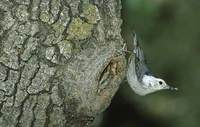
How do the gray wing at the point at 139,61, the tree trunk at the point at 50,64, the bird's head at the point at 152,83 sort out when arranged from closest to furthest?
1. the tree trunk at the point at 50,64
2. the gray wing at the point at 139,61
3. the bird's head at the point at 152,83

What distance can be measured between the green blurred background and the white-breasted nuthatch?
0.71 meters

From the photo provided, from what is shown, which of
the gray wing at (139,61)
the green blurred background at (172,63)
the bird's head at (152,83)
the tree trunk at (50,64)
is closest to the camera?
the tree trunk at (50,64)

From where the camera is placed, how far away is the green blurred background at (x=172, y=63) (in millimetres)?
4777

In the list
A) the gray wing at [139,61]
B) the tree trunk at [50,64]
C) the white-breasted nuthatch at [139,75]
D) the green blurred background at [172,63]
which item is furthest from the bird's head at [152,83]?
the tree trunk at [50,64]

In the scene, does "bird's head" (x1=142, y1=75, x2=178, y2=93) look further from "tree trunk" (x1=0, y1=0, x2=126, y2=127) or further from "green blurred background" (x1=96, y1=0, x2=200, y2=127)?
"tree trunk" (x1=0, y1=0, x2=126, y2=127)

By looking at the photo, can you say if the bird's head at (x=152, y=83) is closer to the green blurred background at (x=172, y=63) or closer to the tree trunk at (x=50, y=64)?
the green blurred background at (x=172, y=63)

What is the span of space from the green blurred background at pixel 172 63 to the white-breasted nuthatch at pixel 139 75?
0.71m

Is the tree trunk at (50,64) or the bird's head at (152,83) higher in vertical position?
the tree trunk at (50,64)

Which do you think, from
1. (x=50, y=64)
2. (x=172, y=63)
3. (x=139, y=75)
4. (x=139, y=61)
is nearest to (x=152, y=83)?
(x=139, y=75)

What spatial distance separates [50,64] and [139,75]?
131cm

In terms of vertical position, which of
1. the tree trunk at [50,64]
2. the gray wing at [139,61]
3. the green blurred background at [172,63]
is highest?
the tree trunk at [50,64]

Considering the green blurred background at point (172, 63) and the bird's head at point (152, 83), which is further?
the green blurred background at point (172, 63)

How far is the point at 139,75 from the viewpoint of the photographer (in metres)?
3.77

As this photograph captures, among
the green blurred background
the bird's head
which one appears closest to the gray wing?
the bird's head
